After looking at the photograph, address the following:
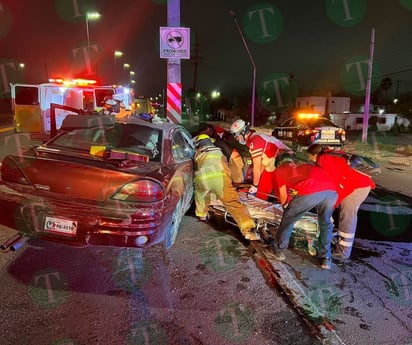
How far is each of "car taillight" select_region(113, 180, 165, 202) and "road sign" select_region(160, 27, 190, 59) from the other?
19.8 ft

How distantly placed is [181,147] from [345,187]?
2059mm

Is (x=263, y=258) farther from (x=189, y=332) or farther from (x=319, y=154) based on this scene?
(x=189, y=332)

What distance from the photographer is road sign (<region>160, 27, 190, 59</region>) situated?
9.02 meters

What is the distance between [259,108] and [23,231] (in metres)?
52.5

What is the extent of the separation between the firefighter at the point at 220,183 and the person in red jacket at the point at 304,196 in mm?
581

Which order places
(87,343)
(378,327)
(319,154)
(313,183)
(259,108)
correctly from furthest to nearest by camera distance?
(259,108) → (319,154) → (313,183) → (378,327) → (87,343)

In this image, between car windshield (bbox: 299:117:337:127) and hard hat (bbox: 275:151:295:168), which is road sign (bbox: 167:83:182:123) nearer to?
hard hat (bbox: 275:151:295:168)

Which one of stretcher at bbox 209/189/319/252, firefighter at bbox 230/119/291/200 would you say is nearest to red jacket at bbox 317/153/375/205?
firefighter at bbox 230/119/291/200

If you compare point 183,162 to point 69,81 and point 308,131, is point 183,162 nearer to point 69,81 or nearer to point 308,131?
point 69,81

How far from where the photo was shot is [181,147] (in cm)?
517

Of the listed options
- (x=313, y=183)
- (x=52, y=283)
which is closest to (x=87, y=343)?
(x=52, y=283)

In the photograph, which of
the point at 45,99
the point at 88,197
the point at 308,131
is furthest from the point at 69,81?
the point at 88,197

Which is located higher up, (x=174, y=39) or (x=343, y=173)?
(x=174, y=39)

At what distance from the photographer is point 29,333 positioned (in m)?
2.86
